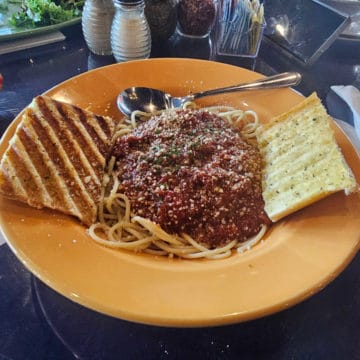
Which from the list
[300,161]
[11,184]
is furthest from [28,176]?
[300,161]

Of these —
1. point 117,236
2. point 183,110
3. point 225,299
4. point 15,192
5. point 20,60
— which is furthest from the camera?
point 20,60

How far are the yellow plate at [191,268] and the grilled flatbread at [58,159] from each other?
0.07 meters

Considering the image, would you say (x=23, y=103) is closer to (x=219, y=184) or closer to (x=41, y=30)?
(x=41, y=30)

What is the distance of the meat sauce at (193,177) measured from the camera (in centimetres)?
188

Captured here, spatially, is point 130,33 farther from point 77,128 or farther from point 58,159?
point 58,159

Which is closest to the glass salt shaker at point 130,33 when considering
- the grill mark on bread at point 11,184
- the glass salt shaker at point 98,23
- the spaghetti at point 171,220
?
the glass salt shaker at point 98,23

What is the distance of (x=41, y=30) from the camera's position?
3244 mm

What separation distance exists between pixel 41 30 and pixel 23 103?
2.69 feet

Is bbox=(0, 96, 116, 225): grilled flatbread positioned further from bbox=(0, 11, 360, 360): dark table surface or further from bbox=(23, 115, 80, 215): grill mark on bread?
bbox=(0, 11, 360, 360): dark table surface

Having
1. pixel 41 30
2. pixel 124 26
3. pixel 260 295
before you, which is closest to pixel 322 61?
pixel 124 26

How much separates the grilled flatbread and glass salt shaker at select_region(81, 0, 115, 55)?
1184 mm

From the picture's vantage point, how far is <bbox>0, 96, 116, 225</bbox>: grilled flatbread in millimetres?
1712

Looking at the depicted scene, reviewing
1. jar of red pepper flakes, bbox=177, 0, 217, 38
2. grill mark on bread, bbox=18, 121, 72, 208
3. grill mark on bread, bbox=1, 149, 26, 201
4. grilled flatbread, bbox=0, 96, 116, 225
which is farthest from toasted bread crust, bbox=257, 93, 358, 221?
jar of red pepper flakes, bbox=177, 0, 217, 38

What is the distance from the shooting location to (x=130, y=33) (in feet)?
9.34
